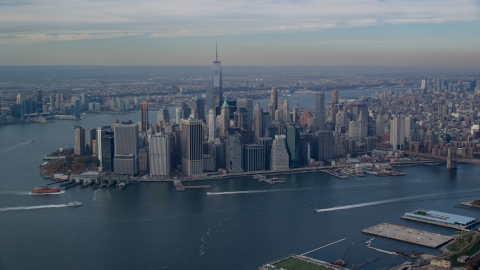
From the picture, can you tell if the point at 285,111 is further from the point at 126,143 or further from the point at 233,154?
the point at 126,143

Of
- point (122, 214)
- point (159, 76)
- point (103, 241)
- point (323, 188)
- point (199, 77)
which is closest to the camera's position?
point (103, 241)

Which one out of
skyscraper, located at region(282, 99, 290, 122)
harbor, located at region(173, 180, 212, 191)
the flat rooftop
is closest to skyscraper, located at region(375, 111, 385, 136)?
skyscraper, located at region(282, 99, 290, 122)

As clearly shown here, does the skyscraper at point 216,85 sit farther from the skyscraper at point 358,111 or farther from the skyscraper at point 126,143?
the skyscraper at point 126,143

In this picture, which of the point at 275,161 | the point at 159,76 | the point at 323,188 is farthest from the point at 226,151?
the point at 159,76

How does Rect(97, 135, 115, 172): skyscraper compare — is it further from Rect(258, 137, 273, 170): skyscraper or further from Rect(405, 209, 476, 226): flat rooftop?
Rect(405, 209, 476, 226): flat rooftop

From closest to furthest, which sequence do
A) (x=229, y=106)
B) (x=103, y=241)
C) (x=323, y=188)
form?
(x=103, y=241)
(x=323, y=188)
(x=229, y=106)

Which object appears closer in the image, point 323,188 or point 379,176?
point 323,188

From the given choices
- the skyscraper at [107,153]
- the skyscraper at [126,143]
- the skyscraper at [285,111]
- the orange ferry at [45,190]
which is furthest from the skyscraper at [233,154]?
the skyscraper at [285,111]

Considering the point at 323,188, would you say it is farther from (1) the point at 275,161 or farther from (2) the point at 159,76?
(2) the point at 159,76
